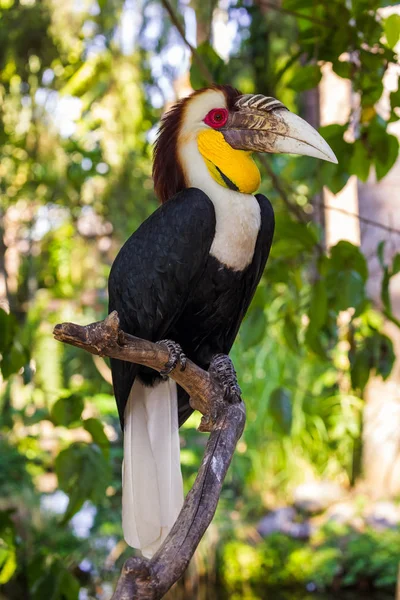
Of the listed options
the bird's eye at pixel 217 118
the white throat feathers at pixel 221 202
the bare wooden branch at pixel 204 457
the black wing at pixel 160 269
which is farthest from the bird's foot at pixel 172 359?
the bird's eye at pixel 217 118

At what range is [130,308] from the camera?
184 centimetres

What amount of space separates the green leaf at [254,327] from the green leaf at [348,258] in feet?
0.92

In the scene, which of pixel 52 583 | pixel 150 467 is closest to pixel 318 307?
pixel 150 467

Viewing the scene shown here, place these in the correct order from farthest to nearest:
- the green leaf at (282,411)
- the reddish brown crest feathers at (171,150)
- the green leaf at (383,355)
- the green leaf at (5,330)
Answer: the green leaf at (383,355) → the green leaf at (282,411) → the green leaf at (5,330) → the reddish brown crest feathers at (171,150)

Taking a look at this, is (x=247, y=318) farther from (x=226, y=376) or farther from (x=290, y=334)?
(x=226, y=376)

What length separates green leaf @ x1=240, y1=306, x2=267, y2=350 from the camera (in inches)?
92.4

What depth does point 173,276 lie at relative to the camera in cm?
181

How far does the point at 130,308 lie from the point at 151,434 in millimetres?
325

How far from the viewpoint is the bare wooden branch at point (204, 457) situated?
1022 millimetres

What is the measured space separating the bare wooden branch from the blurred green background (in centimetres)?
55

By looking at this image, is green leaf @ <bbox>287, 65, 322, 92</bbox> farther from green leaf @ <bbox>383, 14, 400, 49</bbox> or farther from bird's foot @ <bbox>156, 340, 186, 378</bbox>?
bird's foot @ <bbox>156, 340, 186, 378</bbox>

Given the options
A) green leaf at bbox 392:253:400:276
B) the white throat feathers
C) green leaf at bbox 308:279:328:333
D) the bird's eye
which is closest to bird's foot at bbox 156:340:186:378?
the white throat feathers

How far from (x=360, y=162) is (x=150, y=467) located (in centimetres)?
102

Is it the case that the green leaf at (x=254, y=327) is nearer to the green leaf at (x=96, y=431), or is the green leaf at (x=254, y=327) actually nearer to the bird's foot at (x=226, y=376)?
the bird's foot at (x=226, y=376)
